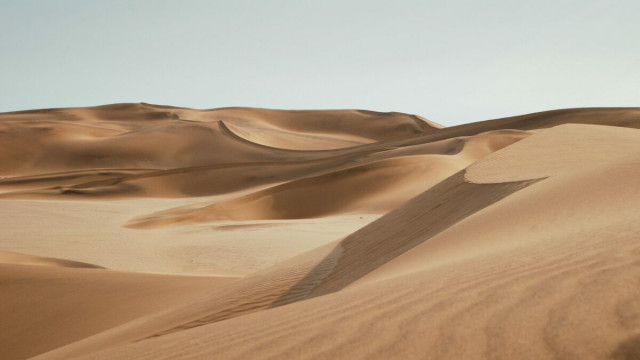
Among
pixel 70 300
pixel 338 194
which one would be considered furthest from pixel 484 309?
pixel 338 194

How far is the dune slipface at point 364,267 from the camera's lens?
2.01m

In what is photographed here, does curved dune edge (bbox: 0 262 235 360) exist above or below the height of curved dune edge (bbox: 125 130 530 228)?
below

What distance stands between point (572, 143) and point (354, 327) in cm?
846

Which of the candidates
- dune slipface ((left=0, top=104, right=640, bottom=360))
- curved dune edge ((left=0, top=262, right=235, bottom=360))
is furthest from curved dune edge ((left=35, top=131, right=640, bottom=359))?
curved dune edge ((left=0, top=262, right=235, bottom=360))

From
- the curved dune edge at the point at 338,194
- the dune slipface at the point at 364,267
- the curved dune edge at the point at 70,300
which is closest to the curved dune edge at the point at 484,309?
the dune slipface at the point at 364,267

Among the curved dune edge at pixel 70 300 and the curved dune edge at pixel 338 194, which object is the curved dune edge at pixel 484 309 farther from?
the curved dune edge at pixel 338 194

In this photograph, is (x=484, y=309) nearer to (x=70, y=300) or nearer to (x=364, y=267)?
(x=364, y=267)

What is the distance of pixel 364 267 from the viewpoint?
5664 millimetres

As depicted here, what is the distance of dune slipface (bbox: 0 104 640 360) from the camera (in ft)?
6.58

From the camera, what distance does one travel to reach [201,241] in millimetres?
12922

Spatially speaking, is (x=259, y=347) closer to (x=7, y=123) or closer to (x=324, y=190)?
(x=324, y=190)

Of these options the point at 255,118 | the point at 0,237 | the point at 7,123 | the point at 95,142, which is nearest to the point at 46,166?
the point at 95,142

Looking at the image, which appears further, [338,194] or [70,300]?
[338,194]

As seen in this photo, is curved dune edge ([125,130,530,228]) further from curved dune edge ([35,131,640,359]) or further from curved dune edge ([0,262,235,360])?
curved dune edge ([35,131,640,359])
